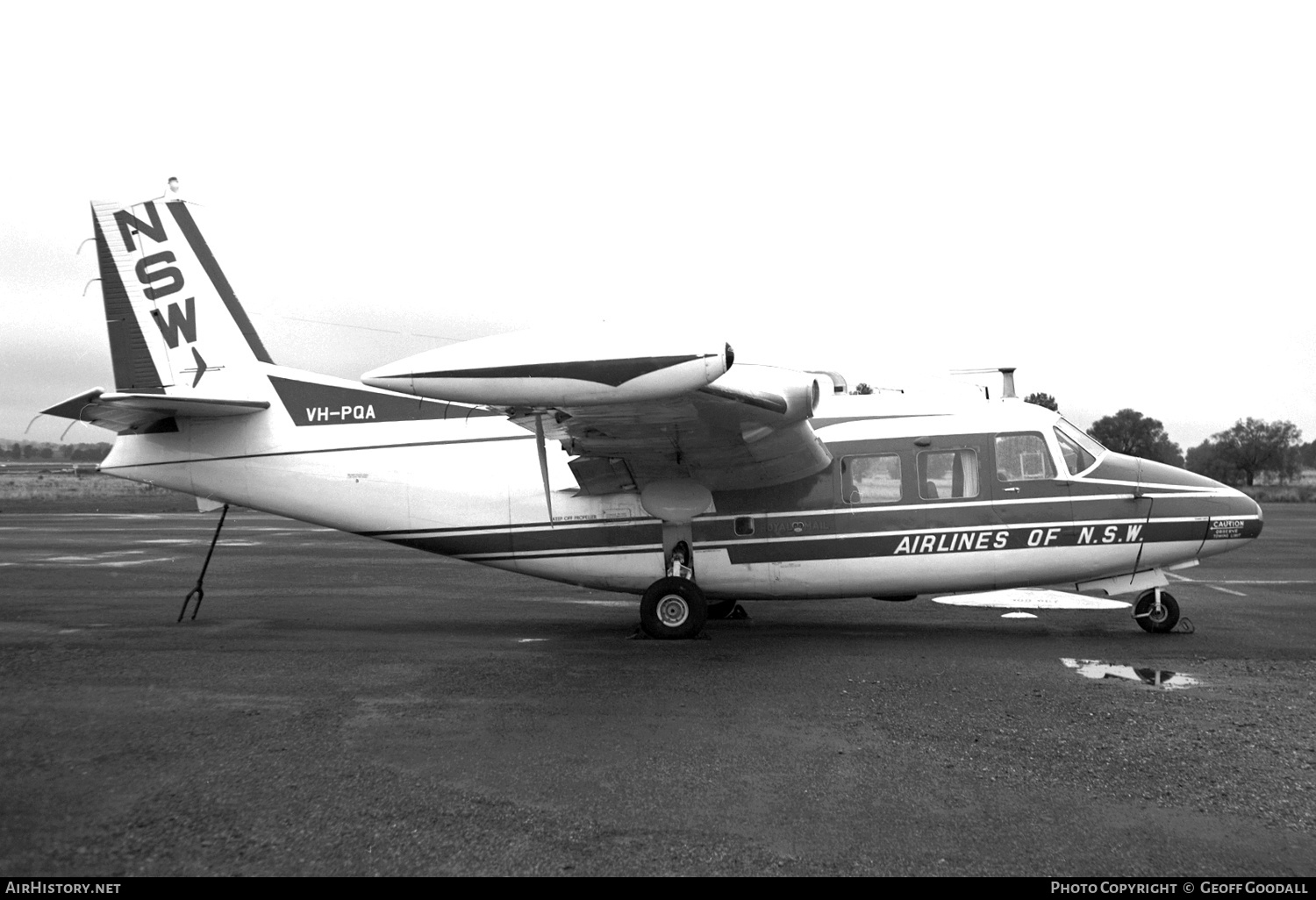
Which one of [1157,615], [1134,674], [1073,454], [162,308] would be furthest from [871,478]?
[162,308]

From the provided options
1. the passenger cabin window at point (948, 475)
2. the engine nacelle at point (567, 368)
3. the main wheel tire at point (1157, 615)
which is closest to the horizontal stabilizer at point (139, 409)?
the engine nacelle at point (567, 368)

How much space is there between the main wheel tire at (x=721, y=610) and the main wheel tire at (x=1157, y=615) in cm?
481

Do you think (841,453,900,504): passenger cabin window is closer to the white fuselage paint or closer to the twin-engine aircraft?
the twin-engine aircraft

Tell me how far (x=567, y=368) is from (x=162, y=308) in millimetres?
7376

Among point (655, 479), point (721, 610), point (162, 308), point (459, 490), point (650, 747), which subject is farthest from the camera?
point (721, 610)

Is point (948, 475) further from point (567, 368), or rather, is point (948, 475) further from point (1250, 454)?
point (1250, 454)

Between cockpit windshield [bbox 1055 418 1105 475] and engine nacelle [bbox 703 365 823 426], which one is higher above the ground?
engine nacelle [bbox 703 365 823 426]

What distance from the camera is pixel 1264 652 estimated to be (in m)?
8.88

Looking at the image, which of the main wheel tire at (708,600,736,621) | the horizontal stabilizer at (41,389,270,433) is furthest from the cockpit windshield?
the horizontal stabilizer at (41,389,270,433)

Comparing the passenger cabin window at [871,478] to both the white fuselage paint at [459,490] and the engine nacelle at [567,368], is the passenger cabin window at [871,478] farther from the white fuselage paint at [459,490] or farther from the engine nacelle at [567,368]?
the engine nacelle at [567,368]

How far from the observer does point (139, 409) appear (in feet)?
31.3

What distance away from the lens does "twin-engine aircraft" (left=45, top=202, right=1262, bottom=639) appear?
32.5 ft

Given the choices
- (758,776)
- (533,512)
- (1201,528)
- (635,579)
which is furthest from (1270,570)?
(758,776)

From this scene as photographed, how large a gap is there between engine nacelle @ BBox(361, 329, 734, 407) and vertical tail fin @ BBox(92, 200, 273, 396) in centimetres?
598
